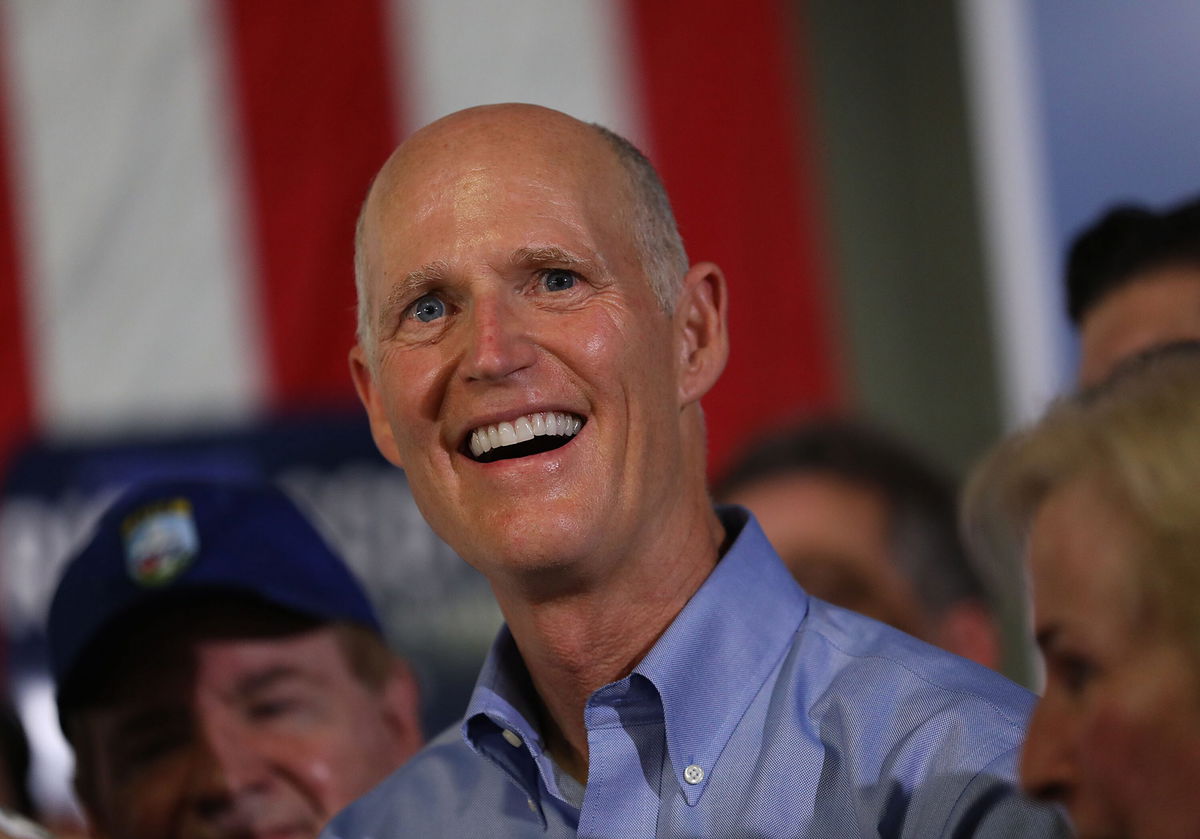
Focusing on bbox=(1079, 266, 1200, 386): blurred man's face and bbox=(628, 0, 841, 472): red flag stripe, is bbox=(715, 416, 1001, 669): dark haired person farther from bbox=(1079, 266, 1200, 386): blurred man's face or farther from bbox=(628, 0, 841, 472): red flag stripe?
bbox=(628, 0, 841, 472): red flag stripe

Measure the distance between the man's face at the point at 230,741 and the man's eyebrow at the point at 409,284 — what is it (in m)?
0.55

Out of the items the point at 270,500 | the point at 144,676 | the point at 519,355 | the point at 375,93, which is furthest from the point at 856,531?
the point at 375,93

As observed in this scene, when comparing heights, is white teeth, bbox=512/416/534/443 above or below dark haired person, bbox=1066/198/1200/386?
above

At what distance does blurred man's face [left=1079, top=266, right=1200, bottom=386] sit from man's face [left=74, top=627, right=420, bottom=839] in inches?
34.8

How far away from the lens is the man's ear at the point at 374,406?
4.19 feet

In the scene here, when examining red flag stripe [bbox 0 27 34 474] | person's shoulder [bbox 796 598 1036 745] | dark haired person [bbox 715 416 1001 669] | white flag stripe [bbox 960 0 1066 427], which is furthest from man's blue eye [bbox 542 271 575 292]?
white flag stripe [bbox 960 0 1066 427]

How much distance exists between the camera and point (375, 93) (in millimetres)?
3064

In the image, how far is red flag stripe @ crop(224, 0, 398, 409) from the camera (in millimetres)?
2998

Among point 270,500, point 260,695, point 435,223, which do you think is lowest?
point 260,695

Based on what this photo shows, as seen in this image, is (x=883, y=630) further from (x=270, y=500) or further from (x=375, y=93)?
(x=375, y=93)

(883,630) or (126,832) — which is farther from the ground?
(883,630)

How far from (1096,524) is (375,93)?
2.54m

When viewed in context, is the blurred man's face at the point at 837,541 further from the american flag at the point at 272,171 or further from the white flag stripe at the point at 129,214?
the white flag stripe at the point at 129,214

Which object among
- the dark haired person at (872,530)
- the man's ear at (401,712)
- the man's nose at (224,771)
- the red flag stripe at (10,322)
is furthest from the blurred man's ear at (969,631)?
the red flag stripe at (10,322)
